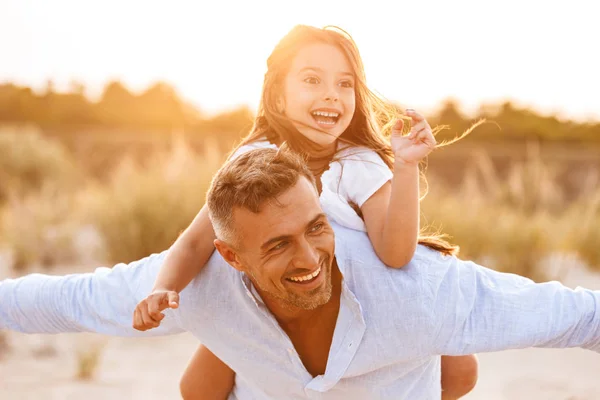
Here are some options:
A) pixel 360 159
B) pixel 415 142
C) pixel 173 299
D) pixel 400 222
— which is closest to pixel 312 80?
pixel 360 159

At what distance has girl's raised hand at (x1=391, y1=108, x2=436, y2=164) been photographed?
8.07 feet

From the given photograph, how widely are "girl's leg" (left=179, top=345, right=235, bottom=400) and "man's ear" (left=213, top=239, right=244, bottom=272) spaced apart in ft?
2.38

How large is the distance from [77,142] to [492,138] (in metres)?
11.5

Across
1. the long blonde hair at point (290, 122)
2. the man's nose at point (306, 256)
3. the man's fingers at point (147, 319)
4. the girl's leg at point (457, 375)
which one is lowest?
the girl's leg at point (457, 375)

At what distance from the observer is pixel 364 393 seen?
2.56 meters

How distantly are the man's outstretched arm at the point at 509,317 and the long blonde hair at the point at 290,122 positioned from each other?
586mm

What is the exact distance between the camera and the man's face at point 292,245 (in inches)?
89.4

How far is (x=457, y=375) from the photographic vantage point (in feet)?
10.3

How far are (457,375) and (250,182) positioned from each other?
144 centimetres

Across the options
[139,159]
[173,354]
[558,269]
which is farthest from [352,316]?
[139,159]

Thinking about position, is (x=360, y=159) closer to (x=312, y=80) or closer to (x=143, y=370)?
(x=312, y=80)

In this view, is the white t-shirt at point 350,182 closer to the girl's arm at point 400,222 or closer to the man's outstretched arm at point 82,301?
the girl's arm at point 400,222

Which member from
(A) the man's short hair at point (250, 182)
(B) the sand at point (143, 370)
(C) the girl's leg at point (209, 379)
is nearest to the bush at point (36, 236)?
(B) the sand at point (143, 370)

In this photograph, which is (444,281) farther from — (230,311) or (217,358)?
(217,358)
